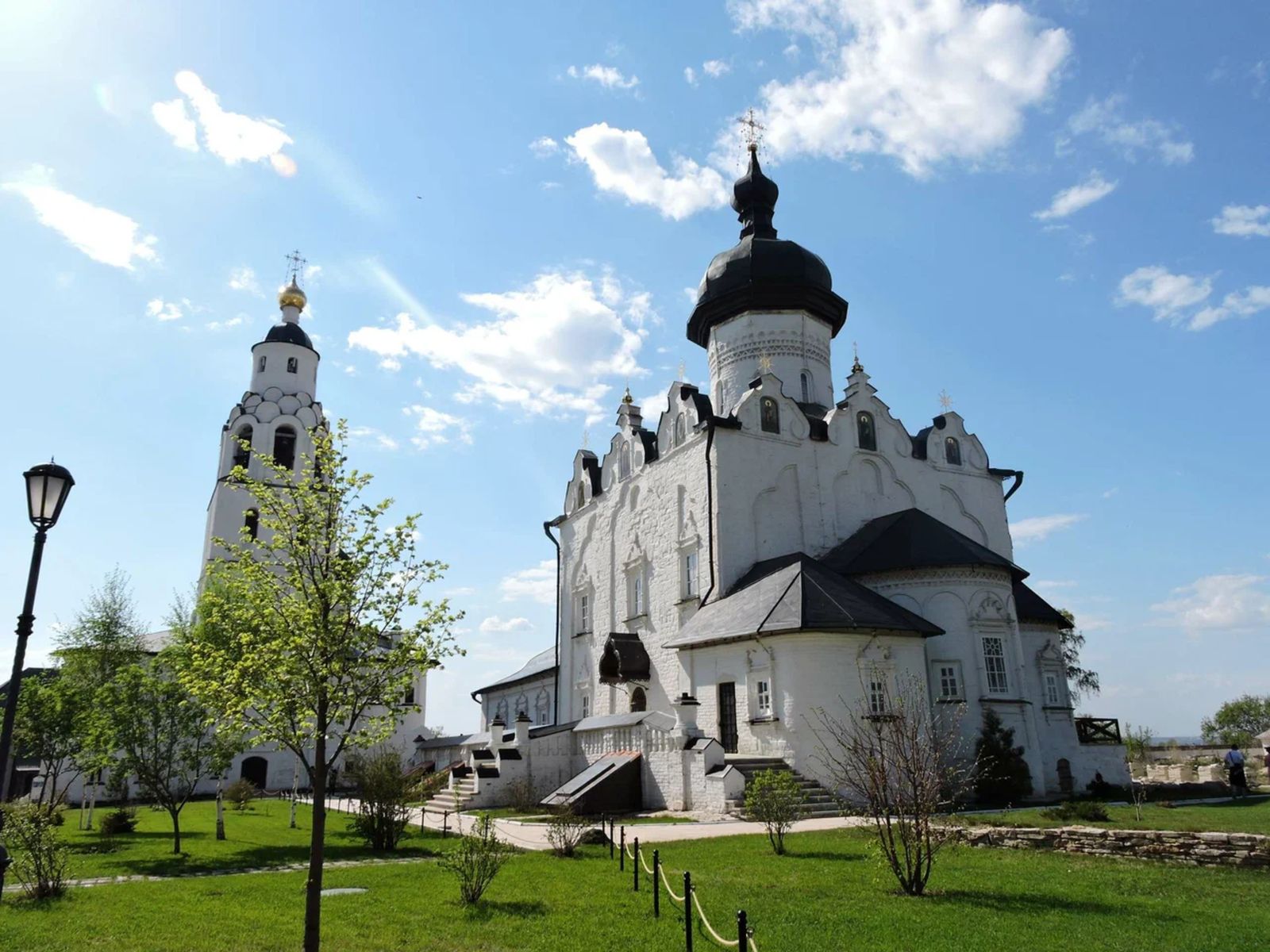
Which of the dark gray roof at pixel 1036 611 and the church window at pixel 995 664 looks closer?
the church window at pixel 995 664

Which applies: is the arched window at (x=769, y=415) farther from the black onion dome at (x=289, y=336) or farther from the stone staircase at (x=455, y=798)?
the black onion dome at (x=289, y=336)

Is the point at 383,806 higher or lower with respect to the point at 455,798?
higher

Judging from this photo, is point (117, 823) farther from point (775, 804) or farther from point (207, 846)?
point (775, 804)

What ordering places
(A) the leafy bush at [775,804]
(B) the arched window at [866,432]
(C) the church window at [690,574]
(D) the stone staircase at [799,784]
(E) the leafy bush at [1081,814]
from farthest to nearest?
(B) the arched window at [866,432] → (C) the church window at [690,574] → (D) the stone staircase at [799,784] → (E) the leafy bush at [1081,814] → (A) the leafy bush at [775,804]

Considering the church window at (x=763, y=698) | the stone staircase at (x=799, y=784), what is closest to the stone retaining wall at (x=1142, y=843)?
the stone staircase at (x=799, y=784)

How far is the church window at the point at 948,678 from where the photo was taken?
22.2 meters

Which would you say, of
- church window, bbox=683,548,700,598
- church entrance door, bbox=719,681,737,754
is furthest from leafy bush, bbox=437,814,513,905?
church window, bbox=683,548,700,598

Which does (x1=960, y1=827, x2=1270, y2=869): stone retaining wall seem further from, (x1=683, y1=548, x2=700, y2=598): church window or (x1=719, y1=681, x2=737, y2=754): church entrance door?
(x1=683, y1=548, x2=700, y2=598): church window

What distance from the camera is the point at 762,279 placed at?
31078 millimetres

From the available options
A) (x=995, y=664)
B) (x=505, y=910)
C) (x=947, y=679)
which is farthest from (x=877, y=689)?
(x=505, y=910)

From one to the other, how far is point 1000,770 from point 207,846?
1758 cm

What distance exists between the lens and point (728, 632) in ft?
71.8

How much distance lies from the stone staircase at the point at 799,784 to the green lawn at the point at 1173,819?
3209 mm

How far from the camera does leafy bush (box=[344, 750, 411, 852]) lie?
1548 centimetres
